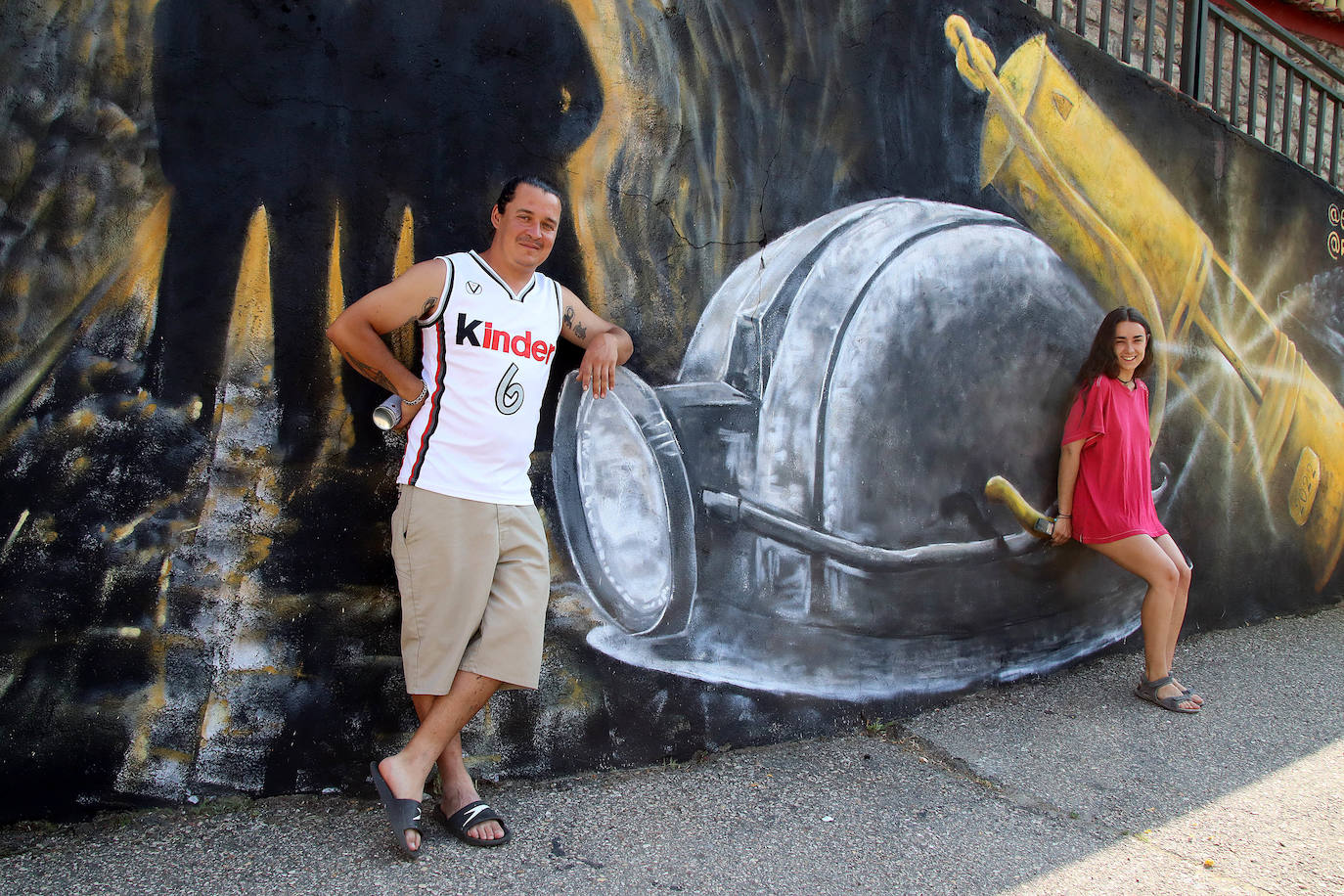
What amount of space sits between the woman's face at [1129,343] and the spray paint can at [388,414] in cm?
293

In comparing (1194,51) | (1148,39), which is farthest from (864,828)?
(1194,51)

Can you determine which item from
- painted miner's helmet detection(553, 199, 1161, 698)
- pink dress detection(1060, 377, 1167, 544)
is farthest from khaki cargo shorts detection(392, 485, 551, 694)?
pink dress detection(1060, 377, 1167, 544)

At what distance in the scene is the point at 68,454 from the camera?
2465mm

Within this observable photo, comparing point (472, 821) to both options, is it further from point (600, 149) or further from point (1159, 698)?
point (1159, 698)

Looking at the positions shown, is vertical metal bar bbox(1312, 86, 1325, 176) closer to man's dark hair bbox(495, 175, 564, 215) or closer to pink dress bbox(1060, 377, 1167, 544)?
pink dress bbox(1060, 377, 1167, 544)

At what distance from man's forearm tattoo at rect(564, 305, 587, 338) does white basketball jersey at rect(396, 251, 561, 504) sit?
20cm

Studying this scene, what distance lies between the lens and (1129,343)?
12.6 feet

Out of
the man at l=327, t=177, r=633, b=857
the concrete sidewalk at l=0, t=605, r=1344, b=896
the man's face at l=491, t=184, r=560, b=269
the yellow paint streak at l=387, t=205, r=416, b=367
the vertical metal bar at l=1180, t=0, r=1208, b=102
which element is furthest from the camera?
the vertical metal bar at l=1180, t=0, r=1208, b=102

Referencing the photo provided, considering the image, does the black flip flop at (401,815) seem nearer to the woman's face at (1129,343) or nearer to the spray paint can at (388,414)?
the spray paint can at (388,414)

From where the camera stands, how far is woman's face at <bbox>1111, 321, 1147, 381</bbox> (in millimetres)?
3832

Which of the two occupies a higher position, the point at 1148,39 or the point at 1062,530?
the point at 1148,39

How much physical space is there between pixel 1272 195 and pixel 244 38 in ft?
16.5

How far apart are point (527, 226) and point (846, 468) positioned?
146cm

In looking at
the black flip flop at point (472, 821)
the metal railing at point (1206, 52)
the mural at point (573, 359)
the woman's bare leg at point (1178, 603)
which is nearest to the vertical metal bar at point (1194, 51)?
the metal railing at point (1206, 52)
